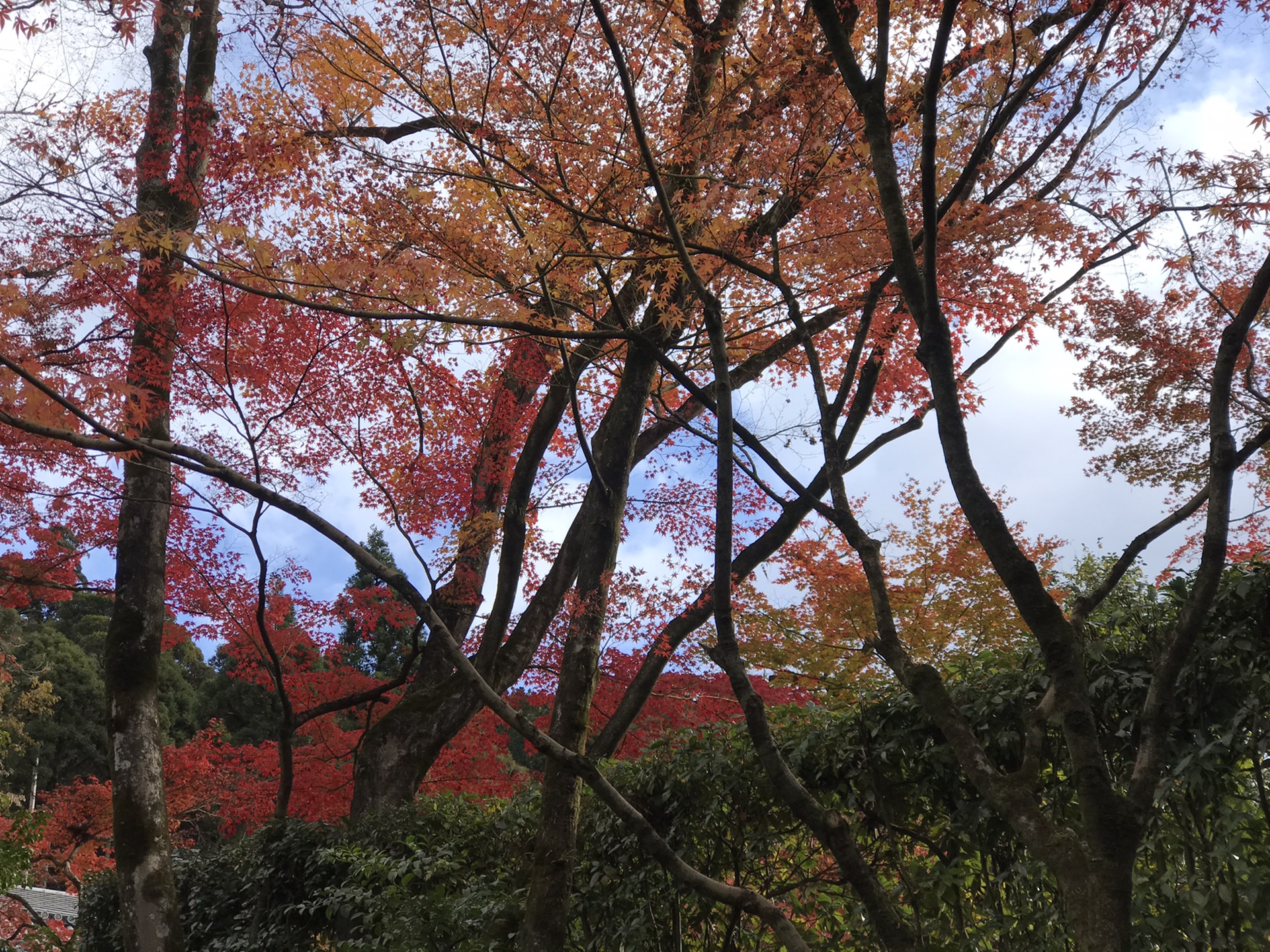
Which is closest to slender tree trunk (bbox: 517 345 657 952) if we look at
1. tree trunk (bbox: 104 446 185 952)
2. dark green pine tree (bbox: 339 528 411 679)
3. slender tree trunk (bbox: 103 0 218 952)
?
slender tree trunk (bbox: 103 0 218 952)

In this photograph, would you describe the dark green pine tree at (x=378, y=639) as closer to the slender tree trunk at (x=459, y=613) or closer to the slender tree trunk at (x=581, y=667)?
the slender tree trunk at (x=459, y=613)

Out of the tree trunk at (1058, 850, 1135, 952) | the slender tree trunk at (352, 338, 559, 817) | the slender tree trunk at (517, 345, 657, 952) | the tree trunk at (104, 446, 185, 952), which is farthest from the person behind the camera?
the slender tree trunk at (352, 338, 559, 817)

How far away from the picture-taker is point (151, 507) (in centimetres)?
716

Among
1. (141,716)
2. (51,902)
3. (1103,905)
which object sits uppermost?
(141,716)

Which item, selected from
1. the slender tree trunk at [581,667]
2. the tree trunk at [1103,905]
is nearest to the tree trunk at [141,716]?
the slender tree trunk at [581,667]

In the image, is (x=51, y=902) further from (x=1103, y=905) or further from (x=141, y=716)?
(x=1103, y=905)

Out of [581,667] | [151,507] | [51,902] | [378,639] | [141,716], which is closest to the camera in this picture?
[581,667]

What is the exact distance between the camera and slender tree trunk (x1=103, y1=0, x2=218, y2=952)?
20.4ft

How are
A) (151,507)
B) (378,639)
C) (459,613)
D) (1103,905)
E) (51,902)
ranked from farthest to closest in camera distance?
(378,639) → (51,902) → (459,613) → (151,507) → (1103,905)

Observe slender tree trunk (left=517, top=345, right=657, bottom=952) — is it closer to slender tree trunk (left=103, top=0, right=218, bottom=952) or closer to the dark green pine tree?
slender tree trunk (left=103, top=0, right=218, bottom=952)

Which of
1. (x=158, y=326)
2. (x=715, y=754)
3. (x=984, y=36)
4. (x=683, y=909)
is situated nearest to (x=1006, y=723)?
(x=715, y=754)

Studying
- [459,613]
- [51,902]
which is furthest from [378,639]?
[459,613]

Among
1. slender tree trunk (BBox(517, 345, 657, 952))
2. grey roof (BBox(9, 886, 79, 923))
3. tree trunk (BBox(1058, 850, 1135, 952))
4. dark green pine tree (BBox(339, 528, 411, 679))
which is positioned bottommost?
grey roof (BBox(9, 886, 79, 923))

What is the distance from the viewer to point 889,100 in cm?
558
